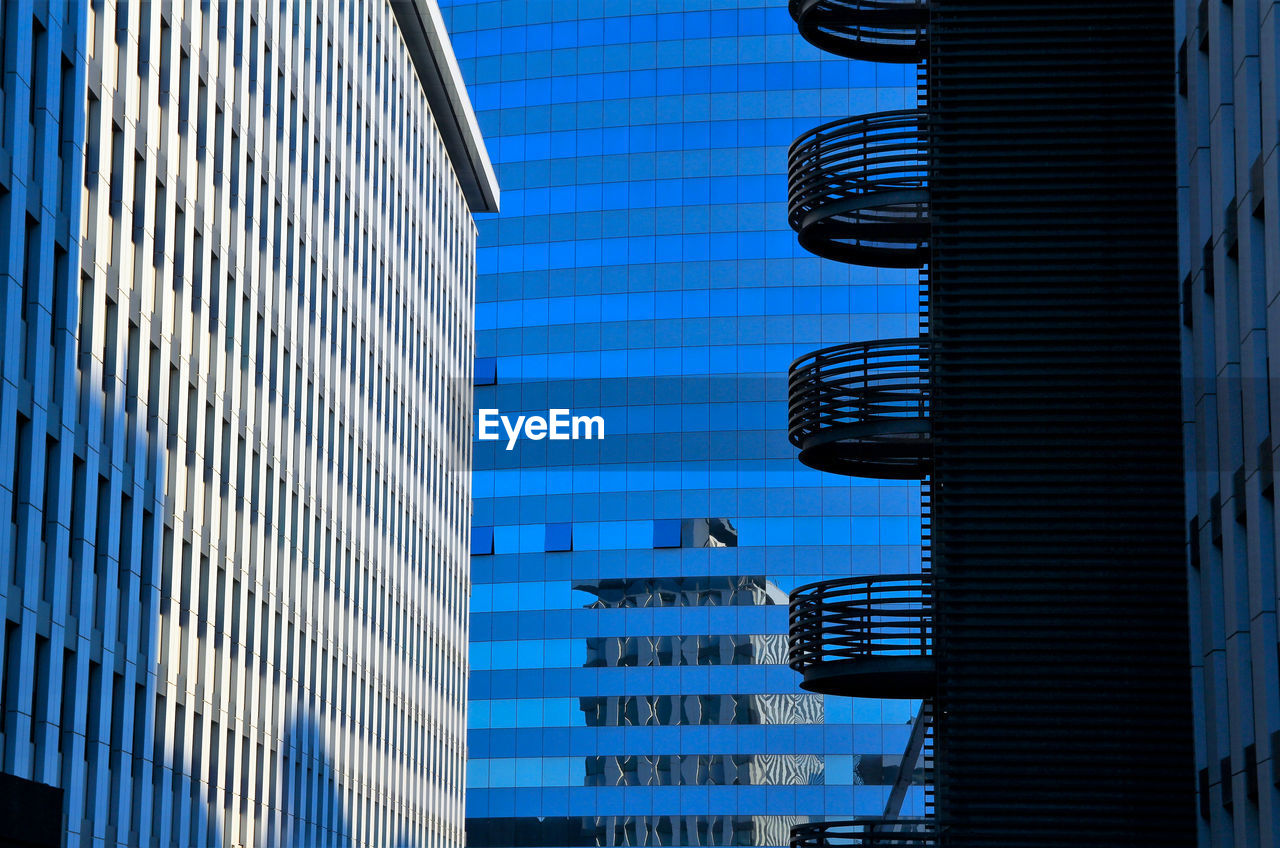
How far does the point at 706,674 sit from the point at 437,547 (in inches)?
676

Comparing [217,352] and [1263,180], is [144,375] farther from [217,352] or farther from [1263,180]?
[1263,180]

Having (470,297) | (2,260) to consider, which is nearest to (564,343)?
(470,297)

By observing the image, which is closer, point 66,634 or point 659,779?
point 66,634

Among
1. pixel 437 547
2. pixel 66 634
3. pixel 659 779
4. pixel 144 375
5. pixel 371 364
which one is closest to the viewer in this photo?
pixel 66 634

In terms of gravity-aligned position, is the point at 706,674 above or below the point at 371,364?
below

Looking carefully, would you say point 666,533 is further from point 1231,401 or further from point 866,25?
point 1231,401

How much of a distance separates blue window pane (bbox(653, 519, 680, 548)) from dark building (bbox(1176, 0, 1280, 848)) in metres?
72.0

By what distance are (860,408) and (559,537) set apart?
242 feet

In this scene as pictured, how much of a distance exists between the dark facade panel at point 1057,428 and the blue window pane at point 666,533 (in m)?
71.6

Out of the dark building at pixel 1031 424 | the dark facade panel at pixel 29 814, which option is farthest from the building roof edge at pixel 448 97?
the dark building at pixel 1031 424

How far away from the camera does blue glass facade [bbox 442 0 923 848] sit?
9588 centimetres

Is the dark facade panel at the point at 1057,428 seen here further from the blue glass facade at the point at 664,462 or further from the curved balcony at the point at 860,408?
the blue glass facade at the point at 664,462

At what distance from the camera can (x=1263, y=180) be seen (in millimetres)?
21609

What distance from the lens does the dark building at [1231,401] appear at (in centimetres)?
2164
